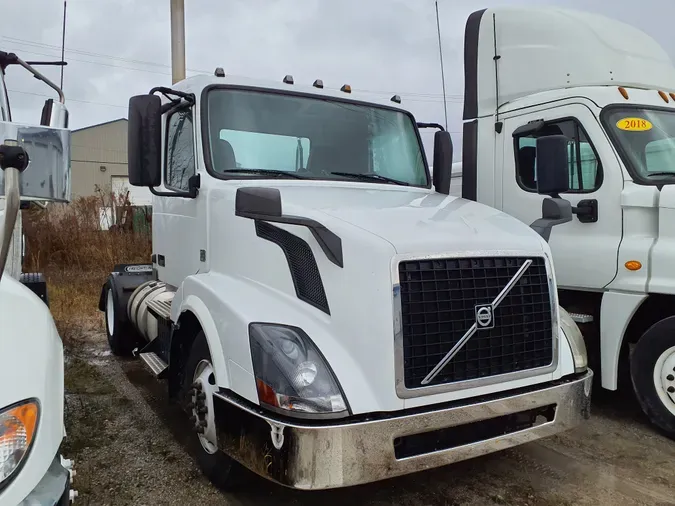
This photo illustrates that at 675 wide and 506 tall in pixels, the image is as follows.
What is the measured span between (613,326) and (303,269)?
2.79 meters

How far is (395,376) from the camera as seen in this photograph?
8.70ft

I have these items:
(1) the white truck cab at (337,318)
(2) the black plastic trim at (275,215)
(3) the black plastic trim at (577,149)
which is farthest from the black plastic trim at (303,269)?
(3) the black plastic trim at (577,149)

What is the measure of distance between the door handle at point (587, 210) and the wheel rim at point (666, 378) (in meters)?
1.12

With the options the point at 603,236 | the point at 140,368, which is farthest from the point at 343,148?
the point at 140,368

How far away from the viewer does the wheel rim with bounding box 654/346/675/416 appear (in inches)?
163

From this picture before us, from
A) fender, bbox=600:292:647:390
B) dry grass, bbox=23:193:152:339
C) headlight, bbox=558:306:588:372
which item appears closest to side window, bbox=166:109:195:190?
headlight, bbox=558:306:588:372

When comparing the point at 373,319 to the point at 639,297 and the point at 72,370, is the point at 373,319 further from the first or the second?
the point at 72,370

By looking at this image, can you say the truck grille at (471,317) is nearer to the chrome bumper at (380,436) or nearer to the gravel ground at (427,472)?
the chrome bumper at (380,436)

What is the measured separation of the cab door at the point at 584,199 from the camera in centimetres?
452

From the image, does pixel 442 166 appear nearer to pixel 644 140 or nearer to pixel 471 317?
pixel 644 140

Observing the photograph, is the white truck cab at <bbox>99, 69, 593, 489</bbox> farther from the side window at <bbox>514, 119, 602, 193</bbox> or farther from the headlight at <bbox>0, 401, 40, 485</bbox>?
the headlight at <bbox>0, 401, 40, 485</bbox>

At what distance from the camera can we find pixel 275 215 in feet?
9.32

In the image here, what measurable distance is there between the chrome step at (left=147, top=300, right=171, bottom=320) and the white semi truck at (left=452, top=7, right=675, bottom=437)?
9.68 feet

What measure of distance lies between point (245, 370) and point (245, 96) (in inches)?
80.2
